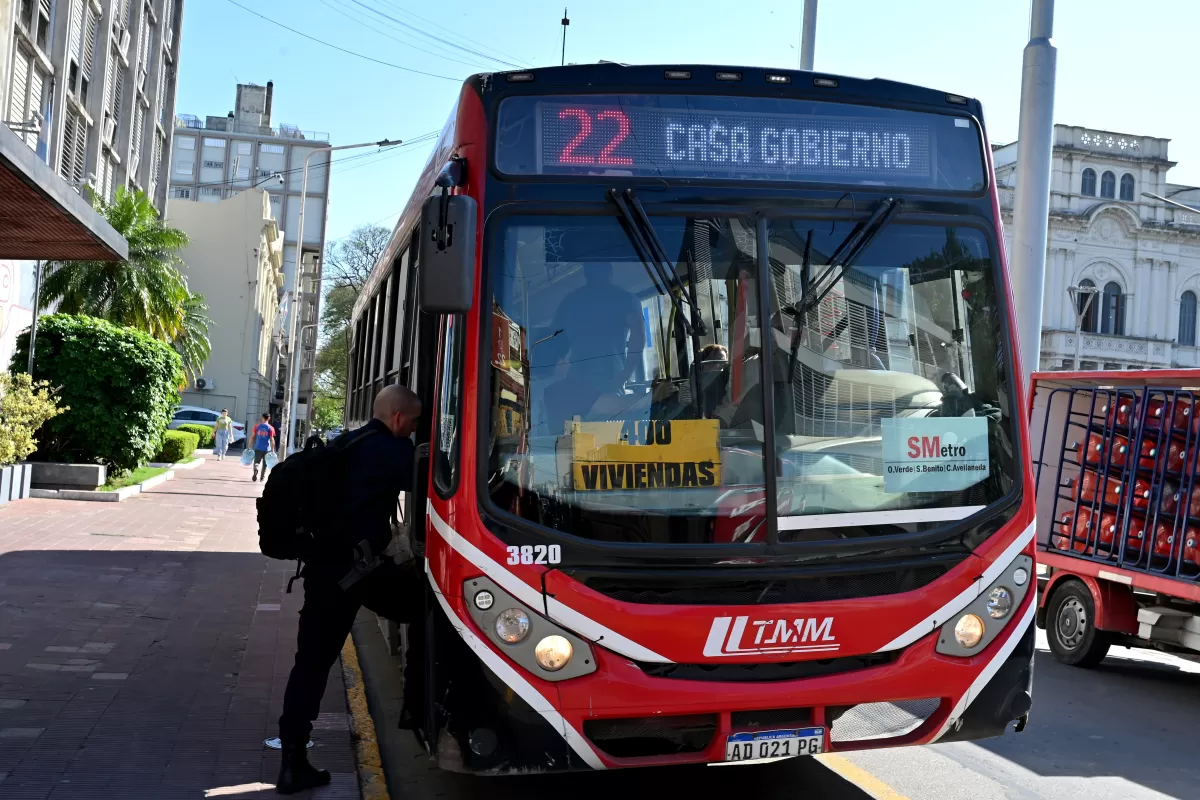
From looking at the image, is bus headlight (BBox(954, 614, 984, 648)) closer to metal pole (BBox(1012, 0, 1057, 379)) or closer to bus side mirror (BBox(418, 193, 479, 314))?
bus side mirror (BBox(418, 193, 479, 314))

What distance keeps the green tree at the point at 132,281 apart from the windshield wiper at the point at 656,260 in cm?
2557

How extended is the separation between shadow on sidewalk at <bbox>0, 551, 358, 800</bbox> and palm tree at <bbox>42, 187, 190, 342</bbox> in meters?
18.0

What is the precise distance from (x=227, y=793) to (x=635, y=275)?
2780 mm

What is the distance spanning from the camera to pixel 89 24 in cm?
2988

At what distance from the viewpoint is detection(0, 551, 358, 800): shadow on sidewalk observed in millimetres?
5426

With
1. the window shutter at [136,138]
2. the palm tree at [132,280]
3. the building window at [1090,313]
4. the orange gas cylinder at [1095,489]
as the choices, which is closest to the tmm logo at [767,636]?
the orange gas cylinder at [1095,489]

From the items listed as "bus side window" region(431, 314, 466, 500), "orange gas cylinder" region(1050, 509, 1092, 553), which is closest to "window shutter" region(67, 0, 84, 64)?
"orange gas cylinder" region(1050, 509, 1092, 553)

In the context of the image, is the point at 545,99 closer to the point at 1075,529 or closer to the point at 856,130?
the point at 856,130

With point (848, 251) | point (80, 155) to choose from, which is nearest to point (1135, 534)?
point (848, 251)

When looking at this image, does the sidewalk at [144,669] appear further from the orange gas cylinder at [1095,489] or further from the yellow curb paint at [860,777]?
the orange gas cylinder at [1095,489]

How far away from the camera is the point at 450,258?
4488 mm

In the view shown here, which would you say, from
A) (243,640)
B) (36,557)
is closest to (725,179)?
(243,640)

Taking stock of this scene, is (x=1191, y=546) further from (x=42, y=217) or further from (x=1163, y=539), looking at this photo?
(x=42, y=217)

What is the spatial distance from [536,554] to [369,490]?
113 centimetres
